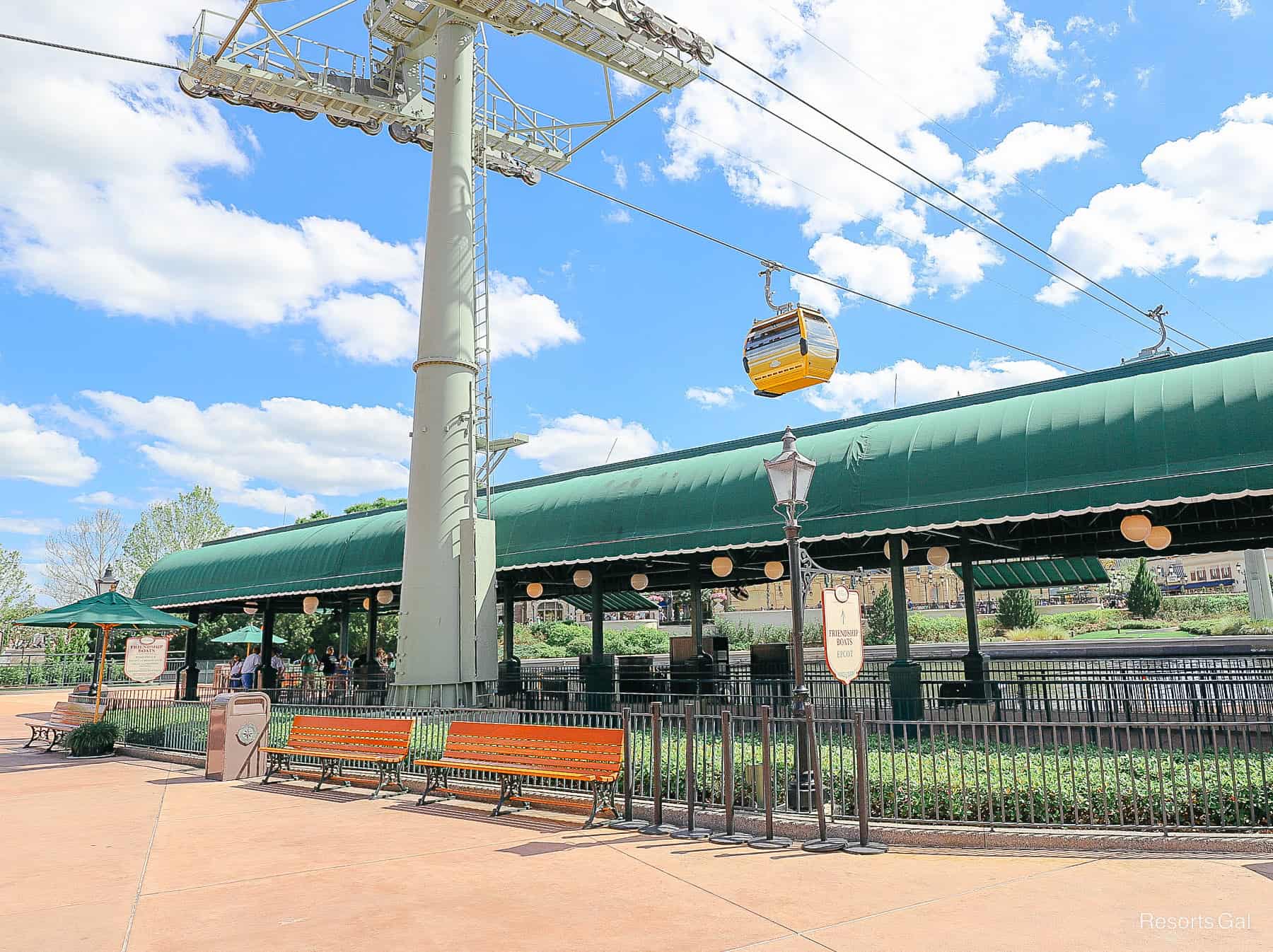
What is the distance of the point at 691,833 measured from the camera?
9.19 metres

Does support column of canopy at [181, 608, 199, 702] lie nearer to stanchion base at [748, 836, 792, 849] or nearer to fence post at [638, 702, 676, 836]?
fence post at [638, 702, 676, 836]

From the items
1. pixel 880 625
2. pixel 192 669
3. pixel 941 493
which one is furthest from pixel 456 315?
pixel 880 625

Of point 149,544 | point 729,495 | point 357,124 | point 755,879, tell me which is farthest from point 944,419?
point 149,544

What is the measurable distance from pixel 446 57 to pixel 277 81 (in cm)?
510

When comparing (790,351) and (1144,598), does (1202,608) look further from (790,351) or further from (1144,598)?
(790,351)

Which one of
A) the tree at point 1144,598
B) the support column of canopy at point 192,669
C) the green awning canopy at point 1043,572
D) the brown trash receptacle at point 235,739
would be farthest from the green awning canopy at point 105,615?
the tree at point 1144,598

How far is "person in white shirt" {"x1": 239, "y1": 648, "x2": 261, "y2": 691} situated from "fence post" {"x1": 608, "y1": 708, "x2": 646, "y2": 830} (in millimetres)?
20856

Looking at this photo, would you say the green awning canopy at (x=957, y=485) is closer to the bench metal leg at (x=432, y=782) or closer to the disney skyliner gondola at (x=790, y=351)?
the disney skyliner gondola at (x=790, y=351)

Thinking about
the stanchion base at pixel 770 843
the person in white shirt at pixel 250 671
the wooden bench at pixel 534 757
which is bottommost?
the stanchion base at pixel 770 843

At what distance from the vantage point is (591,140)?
24.4 metres

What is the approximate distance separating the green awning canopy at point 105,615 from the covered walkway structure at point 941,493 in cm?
551

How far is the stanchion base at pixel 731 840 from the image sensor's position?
884cm

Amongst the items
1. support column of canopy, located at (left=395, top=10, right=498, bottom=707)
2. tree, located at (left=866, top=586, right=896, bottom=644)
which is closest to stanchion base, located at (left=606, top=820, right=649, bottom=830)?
support column of canopy, located at (left=395, top=10, right=498, bottom=707)

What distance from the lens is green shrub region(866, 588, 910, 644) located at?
53531mm
